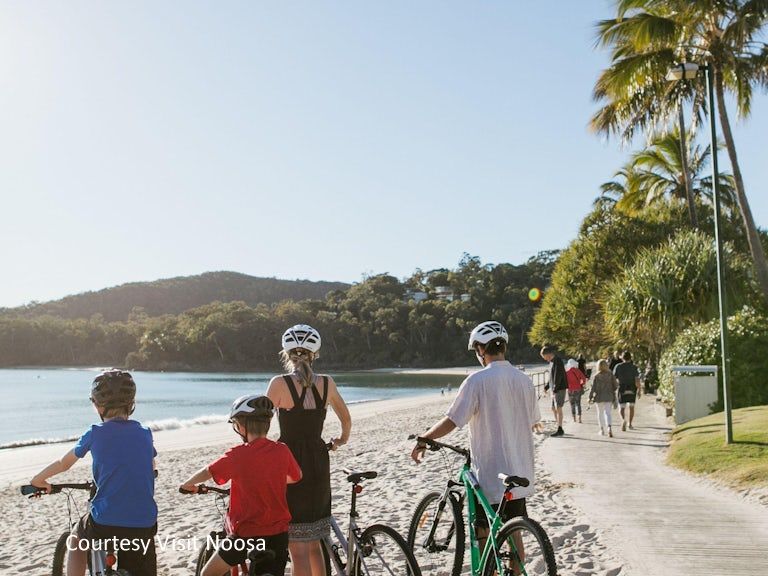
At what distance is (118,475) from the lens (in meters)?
3.59

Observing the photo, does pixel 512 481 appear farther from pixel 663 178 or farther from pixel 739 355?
pixel 663 178

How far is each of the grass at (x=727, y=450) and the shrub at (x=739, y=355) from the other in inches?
83.0

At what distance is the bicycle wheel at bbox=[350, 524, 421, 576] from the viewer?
3.84 meters

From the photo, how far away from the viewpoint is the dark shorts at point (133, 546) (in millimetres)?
3562

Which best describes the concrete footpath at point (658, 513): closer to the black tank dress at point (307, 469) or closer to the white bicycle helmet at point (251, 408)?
the black tank dress at point (307, 469)

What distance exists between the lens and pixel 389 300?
135 m

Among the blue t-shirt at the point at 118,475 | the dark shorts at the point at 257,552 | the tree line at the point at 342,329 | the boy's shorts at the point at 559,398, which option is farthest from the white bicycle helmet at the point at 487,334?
the tree line at the point at 342,329

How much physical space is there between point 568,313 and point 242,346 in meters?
107

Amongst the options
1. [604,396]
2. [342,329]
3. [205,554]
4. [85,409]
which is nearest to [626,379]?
[604,396]

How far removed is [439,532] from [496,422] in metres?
1.03

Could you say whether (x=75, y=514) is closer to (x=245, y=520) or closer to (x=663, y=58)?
(x=245, y=520)

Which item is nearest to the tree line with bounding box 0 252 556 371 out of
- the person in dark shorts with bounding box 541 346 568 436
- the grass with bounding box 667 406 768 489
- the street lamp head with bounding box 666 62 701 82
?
the person in dark shorts with bounding box 541 346 568 436

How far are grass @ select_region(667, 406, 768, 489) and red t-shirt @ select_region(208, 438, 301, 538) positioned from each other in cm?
670

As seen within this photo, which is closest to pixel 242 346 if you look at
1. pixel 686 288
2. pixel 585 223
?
pixel 585 223
